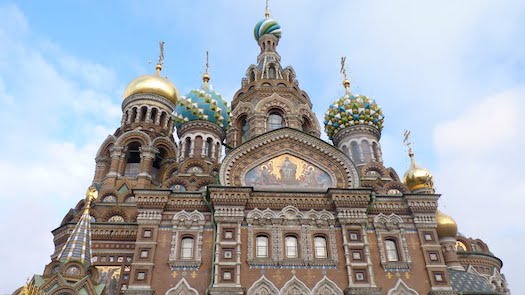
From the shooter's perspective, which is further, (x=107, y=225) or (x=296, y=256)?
(x=107, y=225)

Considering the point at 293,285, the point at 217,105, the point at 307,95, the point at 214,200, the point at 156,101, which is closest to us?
the point at 293,285

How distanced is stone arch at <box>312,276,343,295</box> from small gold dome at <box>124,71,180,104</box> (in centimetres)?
1447

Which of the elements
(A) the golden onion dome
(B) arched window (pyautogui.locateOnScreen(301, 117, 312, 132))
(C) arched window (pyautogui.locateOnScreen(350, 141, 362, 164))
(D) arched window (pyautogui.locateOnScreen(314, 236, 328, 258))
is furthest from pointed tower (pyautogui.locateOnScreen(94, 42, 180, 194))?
(D) arched window (pyautogui.locateOnScreen(314, 236, 328, 258))

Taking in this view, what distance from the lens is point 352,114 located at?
20.2 meters

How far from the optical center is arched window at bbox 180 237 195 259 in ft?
43.8

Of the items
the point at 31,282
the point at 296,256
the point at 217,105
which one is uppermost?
the point at 217,105

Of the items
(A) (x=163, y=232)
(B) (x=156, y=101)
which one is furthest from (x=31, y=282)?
(B) (x=156, y=101)

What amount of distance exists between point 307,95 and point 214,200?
9.51m

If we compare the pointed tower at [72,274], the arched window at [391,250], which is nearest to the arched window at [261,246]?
the arched window at [391,250]

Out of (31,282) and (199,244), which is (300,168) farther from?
(31,282)

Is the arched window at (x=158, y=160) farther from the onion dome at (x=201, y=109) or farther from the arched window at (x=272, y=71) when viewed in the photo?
the arched window at (x=272, y=71)

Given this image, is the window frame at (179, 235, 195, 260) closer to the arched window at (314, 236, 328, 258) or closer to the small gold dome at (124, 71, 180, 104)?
the arched window at (314, 236, 328, 258)

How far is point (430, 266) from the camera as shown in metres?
13.4

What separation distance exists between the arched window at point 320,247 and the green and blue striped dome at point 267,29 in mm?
13976
